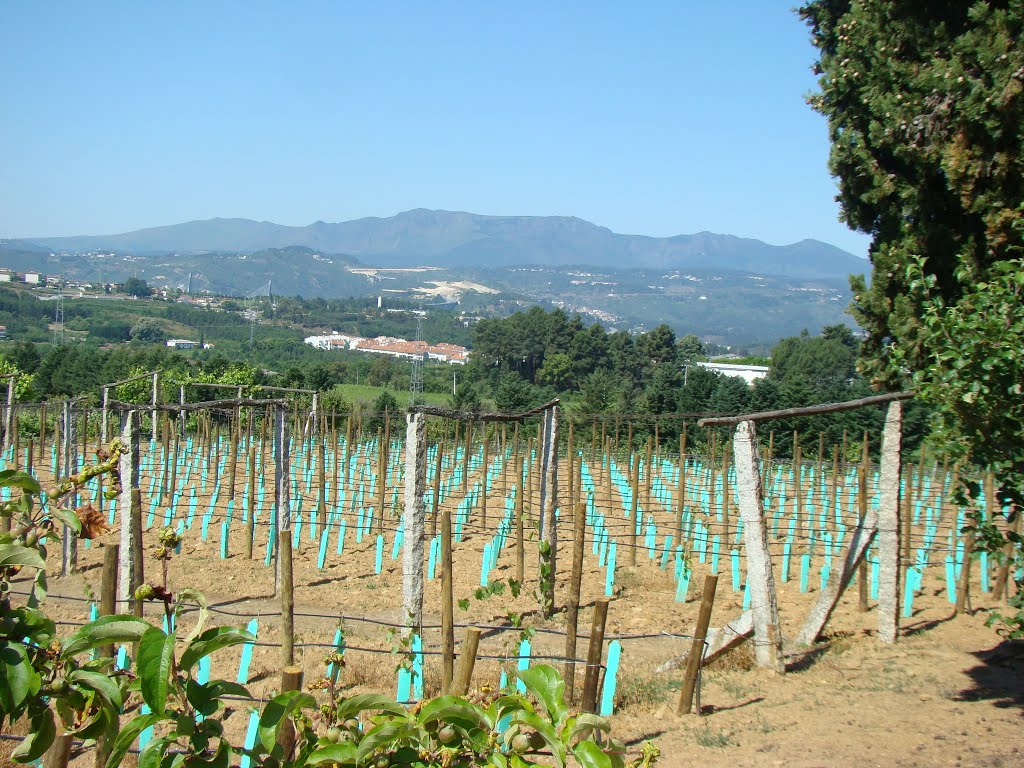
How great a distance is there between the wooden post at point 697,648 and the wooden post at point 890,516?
2.43m

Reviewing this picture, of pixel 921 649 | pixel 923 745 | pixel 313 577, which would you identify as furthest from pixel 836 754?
pixel 313 577

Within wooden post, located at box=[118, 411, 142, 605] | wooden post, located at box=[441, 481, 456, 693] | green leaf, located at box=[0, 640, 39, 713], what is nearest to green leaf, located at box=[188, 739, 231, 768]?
green leaf, located at box=[0, 640, 39, 713]

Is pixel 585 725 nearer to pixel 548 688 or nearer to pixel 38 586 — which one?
pixel 548 688

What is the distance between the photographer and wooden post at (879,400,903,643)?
7160 millimetres

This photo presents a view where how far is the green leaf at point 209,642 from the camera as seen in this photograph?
163 centimetres

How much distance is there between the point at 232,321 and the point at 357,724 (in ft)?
303

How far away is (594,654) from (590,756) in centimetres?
366

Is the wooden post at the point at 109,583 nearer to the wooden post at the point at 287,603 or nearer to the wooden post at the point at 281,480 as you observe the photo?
the wooden post at the point at 287,603

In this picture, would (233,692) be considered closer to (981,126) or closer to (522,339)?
(981,126)

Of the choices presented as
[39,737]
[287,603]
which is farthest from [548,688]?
[287,603]

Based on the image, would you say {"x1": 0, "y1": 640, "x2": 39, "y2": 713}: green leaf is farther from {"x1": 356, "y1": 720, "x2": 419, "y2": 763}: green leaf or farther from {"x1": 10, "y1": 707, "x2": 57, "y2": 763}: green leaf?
{"x1": 356, "y1": 720, "x2": 419, "y2": 763}: green leaf

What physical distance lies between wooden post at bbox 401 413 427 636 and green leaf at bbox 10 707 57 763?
17.4 feet

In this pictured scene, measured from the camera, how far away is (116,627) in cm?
163

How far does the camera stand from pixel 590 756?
61.6 inches
